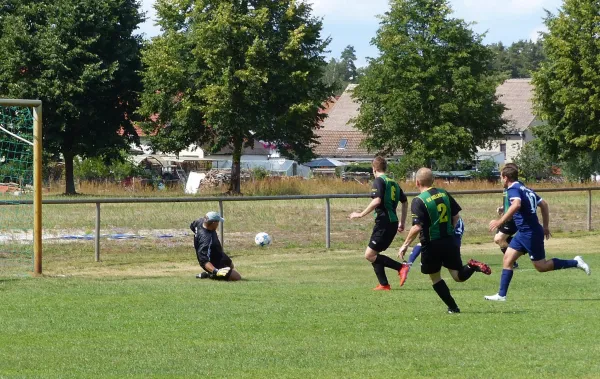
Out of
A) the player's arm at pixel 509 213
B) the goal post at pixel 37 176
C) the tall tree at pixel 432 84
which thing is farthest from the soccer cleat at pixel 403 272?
the tall tree at pixel 432 84

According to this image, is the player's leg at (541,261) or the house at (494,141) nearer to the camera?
the player's leg at (541,261)

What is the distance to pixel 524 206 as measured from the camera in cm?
1234

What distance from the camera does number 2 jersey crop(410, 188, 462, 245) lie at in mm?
10898

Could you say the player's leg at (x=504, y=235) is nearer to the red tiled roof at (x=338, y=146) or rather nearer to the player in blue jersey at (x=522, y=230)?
the player in blue jersey at (x=522, y=230)

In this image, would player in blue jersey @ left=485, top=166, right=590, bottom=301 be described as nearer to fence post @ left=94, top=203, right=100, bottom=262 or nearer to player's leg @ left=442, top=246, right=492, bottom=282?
player's leg @ left=442, top=246, right=492, bottom=282

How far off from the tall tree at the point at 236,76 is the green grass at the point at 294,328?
3876 cm

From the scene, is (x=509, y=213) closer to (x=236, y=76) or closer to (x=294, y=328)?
(x=294, y=328)

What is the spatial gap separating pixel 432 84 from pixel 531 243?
5116cm

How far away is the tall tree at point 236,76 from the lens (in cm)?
5484

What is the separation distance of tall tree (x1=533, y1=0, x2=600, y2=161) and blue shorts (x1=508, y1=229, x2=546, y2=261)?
1667 inches

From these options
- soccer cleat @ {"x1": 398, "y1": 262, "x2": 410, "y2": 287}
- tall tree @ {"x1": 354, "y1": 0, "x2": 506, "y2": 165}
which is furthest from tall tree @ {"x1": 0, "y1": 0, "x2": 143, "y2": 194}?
soccer cleat @ {"x1": 398, "y1": 262, "x2": 410, "y2": 287}

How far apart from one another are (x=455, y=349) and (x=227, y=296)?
490cm

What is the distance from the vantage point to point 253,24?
54906mm

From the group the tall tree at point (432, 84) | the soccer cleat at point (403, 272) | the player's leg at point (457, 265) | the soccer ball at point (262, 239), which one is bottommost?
the soccer ball at point (262, 239)
